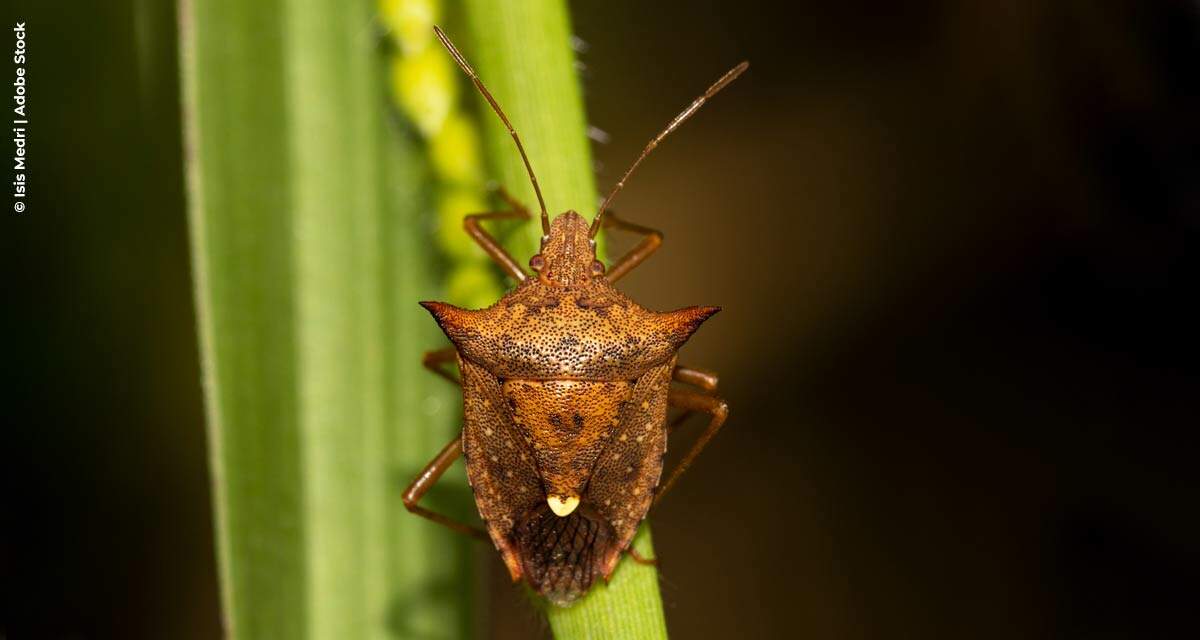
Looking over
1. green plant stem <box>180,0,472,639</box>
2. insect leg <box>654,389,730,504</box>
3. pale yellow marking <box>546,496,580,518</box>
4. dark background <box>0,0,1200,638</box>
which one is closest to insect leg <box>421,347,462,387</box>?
green plant stem <box>180,0,472,639</box>

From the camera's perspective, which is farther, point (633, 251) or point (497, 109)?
point (633, 251)

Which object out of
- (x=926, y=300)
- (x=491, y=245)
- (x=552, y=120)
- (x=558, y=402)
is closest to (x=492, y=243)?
(x=491, y=245)

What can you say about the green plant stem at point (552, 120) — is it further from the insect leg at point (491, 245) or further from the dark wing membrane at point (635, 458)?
the insect leg at point (491, 245)

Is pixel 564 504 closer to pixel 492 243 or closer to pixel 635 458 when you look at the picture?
pixel 635 458

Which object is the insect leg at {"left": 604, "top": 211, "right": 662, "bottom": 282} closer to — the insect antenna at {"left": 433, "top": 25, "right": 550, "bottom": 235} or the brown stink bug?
the brown stink bug

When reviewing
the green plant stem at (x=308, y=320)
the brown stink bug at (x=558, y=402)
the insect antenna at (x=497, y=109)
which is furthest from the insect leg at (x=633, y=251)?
the green plant stem at (x=308, y=320)
